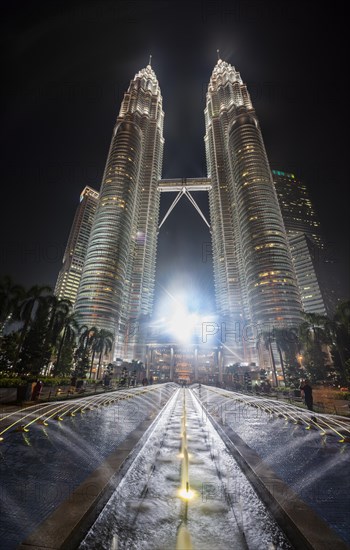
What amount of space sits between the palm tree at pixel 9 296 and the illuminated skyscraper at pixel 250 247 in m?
107

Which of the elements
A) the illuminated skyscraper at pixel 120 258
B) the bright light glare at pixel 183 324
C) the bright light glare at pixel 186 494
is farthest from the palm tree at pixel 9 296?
the bright light glare at pixel 183 324

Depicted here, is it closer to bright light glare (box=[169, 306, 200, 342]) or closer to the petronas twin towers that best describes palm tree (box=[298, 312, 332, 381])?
the petronas twin towers

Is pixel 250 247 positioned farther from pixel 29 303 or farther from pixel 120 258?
pixel 29 303

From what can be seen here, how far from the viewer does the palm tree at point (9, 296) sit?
3156 centimetres

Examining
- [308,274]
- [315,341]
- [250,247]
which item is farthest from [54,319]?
[308,274]

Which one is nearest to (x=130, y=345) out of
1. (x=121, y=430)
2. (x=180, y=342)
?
(x=180, y=342)

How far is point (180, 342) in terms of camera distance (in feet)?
485

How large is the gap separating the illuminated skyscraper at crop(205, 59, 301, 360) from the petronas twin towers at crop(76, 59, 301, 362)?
0.47 meters

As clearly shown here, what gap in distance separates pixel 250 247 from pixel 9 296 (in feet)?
397

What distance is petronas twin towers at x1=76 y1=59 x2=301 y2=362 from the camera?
125125 mm

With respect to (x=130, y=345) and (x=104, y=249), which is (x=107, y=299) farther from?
(x=130, y=345)

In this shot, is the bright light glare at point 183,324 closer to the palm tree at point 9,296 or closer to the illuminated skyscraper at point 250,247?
the illuminated skyscraper at point 250,247

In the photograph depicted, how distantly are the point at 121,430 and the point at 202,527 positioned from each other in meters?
7.26

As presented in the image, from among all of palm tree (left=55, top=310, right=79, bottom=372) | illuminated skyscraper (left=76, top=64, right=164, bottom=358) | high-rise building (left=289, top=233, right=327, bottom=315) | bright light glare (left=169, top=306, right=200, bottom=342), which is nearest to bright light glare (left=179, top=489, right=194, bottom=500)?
palm tree (left=55, top=310, right=79, bottom=372)
